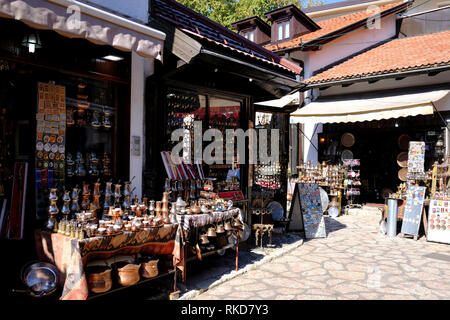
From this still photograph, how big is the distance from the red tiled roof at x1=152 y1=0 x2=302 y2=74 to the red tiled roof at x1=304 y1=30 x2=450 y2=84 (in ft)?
14.1

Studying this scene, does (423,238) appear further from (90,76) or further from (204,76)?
(90,76)

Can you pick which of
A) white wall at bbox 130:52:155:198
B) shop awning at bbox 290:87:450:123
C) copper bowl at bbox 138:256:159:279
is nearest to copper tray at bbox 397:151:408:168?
shop awning at bbox 290:87:450:123

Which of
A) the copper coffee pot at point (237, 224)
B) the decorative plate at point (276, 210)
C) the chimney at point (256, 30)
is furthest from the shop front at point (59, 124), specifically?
the chimney at point (256, 30)

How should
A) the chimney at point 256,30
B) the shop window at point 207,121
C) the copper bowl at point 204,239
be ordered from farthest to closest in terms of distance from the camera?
the chimney at point 256,30 → the shop window at point 207,121 → the copper bowl at point 204,239

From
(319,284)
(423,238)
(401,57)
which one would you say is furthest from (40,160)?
(401,57)

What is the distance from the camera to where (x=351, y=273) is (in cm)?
570

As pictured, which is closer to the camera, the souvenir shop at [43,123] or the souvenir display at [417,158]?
the souvenir shop at [43,123]

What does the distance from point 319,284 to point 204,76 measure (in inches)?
171

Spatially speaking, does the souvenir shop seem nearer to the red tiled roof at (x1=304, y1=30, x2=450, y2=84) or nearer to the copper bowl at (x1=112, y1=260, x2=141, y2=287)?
the copper bowl at (x1=112, y1=260, x2=141, y2=287)

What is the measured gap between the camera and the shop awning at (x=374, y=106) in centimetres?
932

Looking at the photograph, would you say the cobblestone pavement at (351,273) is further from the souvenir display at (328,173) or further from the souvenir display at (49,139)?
the souvenir display at (328,173)

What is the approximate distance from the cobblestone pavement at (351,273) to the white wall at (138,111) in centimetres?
220

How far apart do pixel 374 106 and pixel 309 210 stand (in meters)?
4.42
